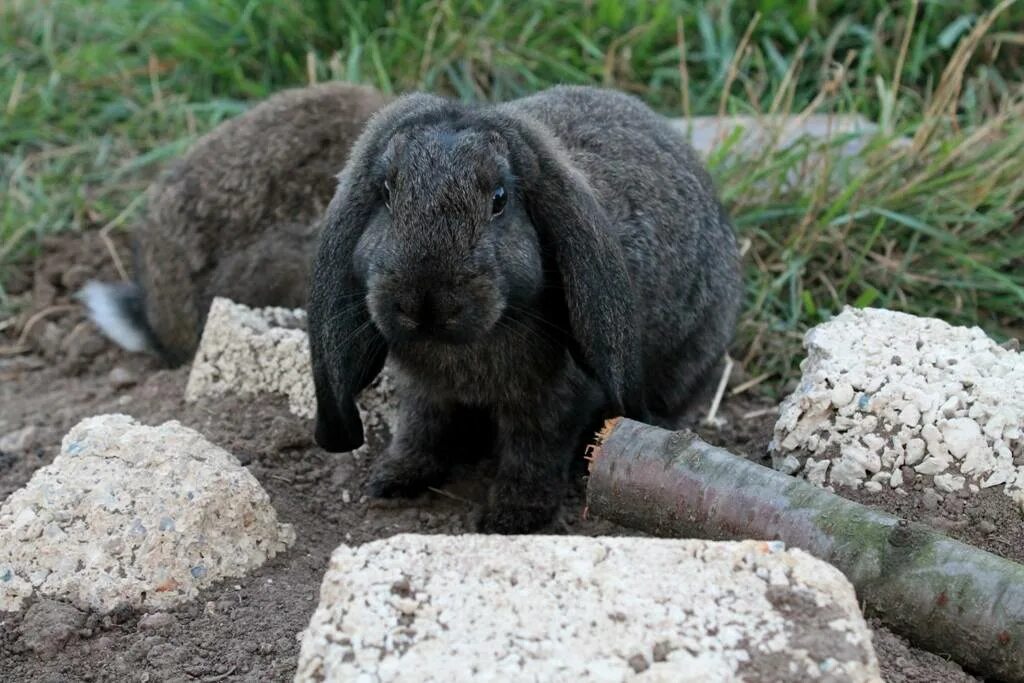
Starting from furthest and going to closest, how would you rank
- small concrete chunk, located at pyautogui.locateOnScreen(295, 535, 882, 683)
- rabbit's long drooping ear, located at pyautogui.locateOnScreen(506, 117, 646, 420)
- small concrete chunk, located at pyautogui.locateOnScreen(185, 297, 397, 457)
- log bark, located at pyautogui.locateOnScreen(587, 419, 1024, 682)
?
small concrete chunk, located at pyautogui.locateOnScreen(185, 297, 397, 457) → rabbit's long drooping ear, located at pyautogui.locateOnScreen(506, 117, 646, 420) → log bark, located at pyautogui.locateOnScreen(587, 419, 1024, 682) → small concrete chunk, located at pyautogui.locateOnScreen(295, 535, 882, 683)

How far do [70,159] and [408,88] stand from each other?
1.77 m

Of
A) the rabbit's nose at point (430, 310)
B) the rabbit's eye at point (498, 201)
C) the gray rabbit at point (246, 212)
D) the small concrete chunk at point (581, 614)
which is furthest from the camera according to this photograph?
the gray rabbit at point (246, 212)

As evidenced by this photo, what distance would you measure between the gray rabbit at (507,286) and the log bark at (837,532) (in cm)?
47

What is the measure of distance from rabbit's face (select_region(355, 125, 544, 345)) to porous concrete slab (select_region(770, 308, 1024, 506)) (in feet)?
2.83

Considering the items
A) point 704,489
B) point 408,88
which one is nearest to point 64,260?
point 408,88

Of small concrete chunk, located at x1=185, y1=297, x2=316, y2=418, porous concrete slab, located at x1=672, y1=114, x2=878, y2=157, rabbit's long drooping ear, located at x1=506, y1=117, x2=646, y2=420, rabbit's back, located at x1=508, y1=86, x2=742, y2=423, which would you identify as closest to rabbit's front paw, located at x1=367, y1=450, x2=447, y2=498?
small concrete chunk, located at x1=185, y1=297, x2=316, y2=418

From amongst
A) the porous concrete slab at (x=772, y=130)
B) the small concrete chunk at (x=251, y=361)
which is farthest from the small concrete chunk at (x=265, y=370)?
the porous concrete slab at (x=772, y=130)

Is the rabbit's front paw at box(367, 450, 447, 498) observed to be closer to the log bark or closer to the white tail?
the log bark

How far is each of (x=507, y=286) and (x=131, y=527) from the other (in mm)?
1104

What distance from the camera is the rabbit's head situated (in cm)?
331

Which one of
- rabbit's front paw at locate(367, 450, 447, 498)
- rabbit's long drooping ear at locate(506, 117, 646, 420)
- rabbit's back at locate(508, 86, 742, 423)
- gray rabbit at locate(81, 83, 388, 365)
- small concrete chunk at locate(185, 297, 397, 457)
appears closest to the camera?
rabbit's long drooping ear at locate(506, 117, 646, 420)

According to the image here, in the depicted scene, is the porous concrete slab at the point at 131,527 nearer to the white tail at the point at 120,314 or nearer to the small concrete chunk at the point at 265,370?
the small concrete chunk at the point at 265,370

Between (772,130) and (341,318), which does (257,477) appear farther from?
(772,130)

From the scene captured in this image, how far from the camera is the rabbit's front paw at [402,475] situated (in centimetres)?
407
